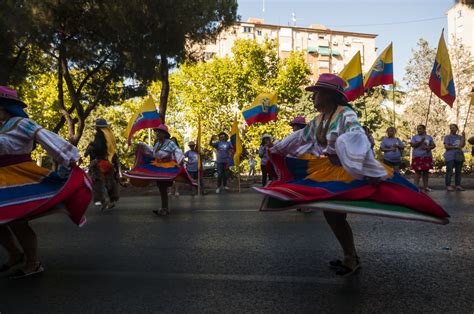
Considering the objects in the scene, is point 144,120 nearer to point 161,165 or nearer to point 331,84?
point 161,165

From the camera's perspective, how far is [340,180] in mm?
4203

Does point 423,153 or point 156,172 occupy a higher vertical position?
point 423,153

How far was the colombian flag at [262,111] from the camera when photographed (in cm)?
1527

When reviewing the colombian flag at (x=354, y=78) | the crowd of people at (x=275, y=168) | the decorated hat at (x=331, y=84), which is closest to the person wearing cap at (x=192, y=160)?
the colombian flag at (x=354, y=78)

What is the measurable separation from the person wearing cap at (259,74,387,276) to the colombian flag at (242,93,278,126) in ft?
34.1

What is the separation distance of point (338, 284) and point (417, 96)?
136 feet

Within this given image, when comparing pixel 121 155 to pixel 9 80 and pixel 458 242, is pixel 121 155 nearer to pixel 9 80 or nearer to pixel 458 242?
pixel 9 80

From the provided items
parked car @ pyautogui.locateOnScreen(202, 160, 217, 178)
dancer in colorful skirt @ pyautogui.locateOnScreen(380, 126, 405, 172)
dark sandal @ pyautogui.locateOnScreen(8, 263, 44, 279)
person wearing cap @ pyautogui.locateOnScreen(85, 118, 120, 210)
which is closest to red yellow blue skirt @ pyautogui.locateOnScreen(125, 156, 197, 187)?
person wearing cap @ pyautogui.locateOnScreen(85, 118, 120, 210)

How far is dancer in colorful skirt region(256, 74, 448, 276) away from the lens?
12.9ft

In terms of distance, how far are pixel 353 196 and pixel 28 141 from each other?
3.09 meters

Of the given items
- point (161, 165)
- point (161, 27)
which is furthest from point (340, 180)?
point (161, 27)

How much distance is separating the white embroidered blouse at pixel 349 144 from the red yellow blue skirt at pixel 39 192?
92.0 inches

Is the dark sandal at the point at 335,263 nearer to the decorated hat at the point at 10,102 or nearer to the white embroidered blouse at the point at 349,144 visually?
the white embroidered blouse at the point at 349,144

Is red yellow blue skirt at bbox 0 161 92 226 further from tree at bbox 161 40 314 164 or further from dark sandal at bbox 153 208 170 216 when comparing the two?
tree at bbox 161 40 314 164
